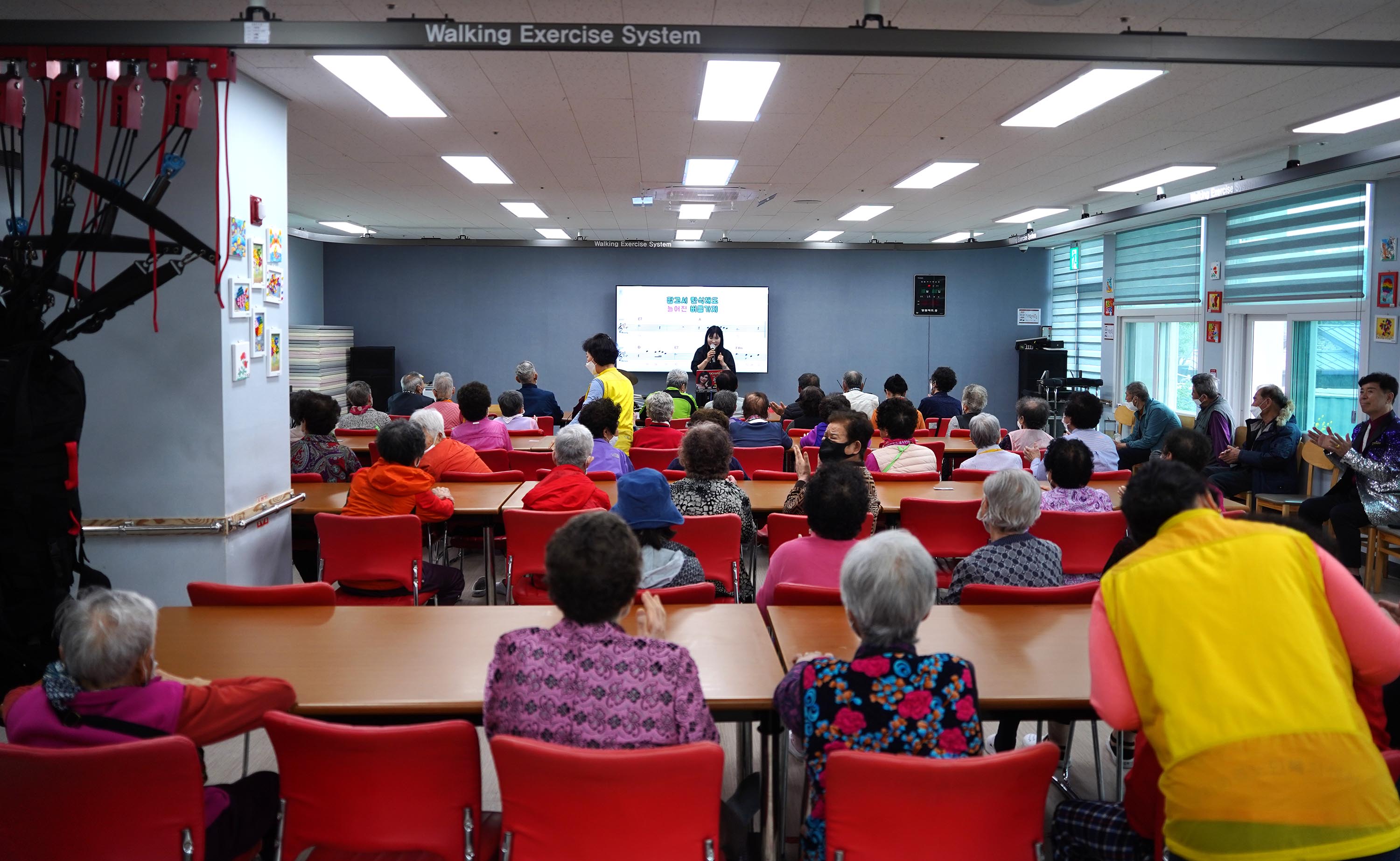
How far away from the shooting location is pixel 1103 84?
16.8 ft

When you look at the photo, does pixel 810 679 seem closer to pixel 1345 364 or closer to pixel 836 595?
pixel 836 595

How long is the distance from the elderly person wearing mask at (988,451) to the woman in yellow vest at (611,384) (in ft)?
7.76

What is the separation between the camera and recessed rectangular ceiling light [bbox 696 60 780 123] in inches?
190

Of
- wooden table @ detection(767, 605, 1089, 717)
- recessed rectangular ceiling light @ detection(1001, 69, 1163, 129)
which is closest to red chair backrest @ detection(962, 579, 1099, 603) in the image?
wooden table @ detection(767, 605, 1089, 717)

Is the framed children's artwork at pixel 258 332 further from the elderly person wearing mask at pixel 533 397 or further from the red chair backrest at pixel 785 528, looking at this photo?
the elderly person wearing mask at pixel 533 397

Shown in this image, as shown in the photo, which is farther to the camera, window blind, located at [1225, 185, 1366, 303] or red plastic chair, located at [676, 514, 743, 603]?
window blind, located at [1225, 185, 1366, 303]

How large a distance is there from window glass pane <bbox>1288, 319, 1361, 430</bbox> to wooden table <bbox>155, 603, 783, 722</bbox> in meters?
7.77

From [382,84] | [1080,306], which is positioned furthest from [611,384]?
[1080,306]

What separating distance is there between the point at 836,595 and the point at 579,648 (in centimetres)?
118

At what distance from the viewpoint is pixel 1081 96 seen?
538 cm

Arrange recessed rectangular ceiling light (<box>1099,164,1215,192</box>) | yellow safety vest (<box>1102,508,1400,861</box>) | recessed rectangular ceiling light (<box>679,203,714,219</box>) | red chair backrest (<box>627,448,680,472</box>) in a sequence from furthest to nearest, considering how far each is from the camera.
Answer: recessed rectangular ceiling light (<box>679,203,714,219</box>)
recessed rectangular ceiling light (<box>1099,164,1215,192</box>)
red chair backrest (<box>627,448,680,472</box>)
yellow safety vest (<box>1102,508,1400,861</box>)

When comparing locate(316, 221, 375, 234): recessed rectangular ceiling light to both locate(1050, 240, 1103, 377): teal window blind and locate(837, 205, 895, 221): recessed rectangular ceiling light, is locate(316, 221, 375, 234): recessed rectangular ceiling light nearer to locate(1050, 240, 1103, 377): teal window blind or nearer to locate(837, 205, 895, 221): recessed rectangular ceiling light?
locate(837, 205, 895, 221): recessed rectangular ceiling light

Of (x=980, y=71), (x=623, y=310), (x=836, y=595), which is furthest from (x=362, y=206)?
(x=836, y=595)

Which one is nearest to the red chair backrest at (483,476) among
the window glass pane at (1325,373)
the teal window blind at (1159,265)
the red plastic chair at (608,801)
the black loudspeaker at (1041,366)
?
the red plastic chair at (608,801)
